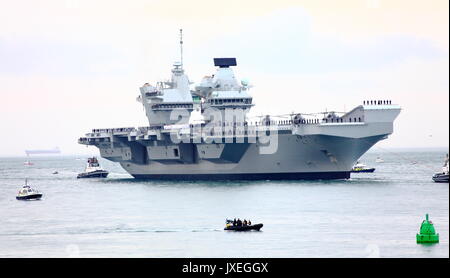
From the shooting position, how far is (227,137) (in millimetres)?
66438

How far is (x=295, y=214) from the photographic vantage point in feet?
153

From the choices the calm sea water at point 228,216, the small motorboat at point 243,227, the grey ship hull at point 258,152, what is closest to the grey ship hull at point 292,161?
the grey ship hull at point 258,152

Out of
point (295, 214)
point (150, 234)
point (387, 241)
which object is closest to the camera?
point (387, 241)

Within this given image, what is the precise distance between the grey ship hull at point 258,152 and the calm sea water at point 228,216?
131 centimetres

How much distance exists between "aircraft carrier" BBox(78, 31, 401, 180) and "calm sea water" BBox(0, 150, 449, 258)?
168 cm

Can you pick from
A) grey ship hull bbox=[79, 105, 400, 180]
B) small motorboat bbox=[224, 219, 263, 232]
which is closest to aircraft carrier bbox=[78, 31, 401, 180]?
grey ship hull bbox=[79, 105, 400, 180]

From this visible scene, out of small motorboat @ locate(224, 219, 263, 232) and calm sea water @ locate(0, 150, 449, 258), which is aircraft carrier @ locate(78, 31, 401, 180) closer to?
calm sea water @ locate(0, 150, 449, 258)

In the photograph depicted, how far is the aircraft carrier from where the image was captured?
6253cm

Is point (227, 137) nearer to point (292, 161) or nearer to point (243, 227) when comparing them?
point (292, 161)
